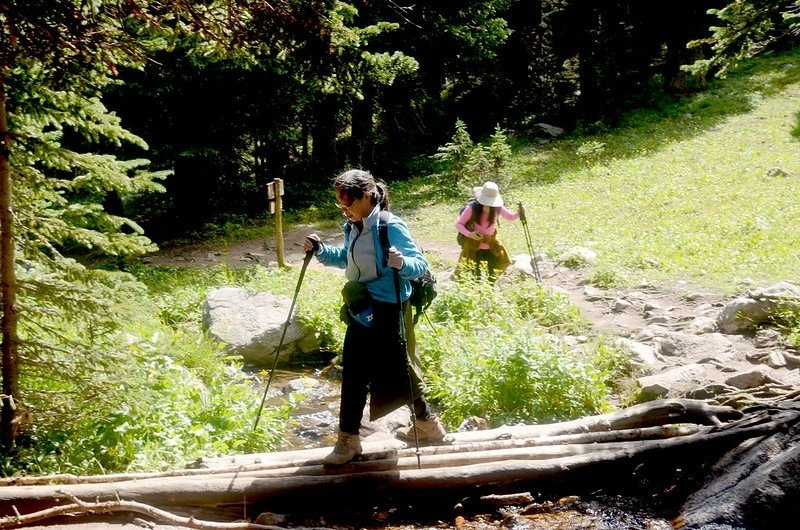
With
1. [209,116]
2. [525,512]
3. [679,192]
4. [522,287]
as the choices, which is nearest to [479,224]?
[522,287]

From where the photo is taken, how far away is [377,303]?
4902mm

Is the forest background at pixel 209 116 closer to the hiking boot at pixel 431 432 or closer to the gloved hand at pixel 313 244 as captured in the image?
the gloved hand at pixel 313 244

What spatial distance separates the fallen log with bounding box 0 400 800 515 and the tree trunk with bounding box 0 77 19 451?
2.64 ft

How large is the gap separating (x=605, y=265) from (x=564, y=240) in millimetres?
2600

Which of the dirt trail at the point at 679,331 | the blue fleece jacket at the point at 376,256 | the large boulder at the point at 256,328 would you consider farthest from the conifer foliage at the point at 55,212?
the dirt trail at the point at 679,331

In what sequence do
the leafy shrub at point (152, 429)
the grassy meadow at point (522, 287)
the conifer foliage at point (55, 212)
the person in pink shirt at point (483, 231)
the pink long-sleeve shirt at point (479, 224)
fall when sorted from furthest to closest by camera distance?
the pink long-sleeve shirt at point (479, 224)
the person in pink shirt at point (483, 231)
the grassy meadow at point (522, 287)
the leafy shrub at point (152, 429)
the conifer foliage at point (55, 212)

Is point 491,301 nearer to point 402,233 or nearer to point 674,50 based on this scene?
point 402,233

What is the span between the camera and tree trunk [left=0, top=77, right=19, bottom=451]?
16.2ft

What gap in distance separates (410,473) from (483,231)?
5791 mm

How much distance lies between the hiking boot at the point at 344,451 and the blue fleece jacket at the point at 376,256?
44.1 inches

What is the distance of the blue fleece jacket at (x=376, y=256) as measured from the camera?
15.8ft

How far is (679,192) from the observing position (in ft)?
53.5

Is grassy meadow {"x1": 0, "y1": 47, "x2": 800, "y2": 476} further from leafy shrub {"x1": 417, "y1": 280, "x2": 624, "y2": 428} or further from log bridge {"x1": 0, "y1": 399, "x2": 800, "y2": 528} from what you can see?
log bridge {"x1": 0, "y1": 399, "x2": 800, "y2": 528}

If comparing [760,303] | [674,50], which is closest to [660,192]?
[760,303]
